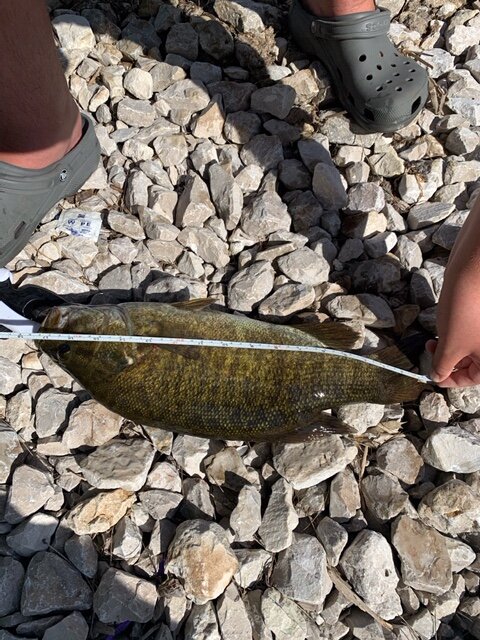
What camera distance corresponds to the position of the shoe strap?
3.86 m

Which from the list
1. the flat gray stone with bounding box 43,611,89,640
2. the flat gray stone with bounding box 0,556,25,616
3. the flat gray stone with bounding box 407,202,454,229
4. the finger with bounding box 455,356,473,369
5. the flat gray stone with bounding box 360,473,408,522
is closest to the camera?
the flat gray stone with bounding box 43,611,89,640

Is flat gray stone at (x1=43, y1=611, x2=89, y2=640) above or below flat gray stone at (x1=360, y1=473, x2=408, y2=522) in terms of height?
below

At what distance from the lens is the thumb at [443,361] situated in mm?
2516

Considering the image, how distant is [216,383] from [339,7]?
2747 millimetres

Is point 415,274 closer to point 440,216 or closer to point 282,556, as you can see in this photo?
point 440,216

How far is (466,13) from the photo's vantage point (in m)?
4.53

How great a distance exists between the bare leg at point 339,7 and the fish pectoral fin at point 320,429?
2.73 metres

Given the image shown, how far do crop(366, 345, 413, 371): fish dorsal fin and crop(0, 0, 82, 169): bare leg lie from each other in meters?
2.00

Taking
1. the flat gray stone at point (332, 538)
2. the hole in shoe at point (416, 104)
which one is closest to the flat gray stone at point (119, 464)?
the flat gray stone at point (332, 538)

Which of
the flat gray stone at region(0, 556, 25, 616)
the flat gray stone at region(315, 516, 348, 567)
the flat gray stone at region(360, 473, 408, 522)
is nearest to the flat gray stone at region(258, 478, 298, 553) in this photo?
the flat gray stone at region(315, 516, 348, 567)

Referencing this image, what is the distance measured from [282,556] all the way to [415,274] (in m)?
1.76

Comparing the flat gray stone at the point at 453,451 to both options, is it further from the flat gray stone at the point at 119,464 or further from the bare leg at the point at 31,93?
the bare leg at the point at 31,93

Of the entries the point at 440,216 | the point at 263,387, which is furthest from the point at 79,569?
the point at 440,216

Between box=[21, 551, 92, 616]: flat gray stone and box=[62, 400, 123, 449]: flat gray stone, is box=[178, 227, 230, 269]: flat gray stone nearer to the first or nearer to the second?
box=[62, 400, 123, 449]: flat gray stone
